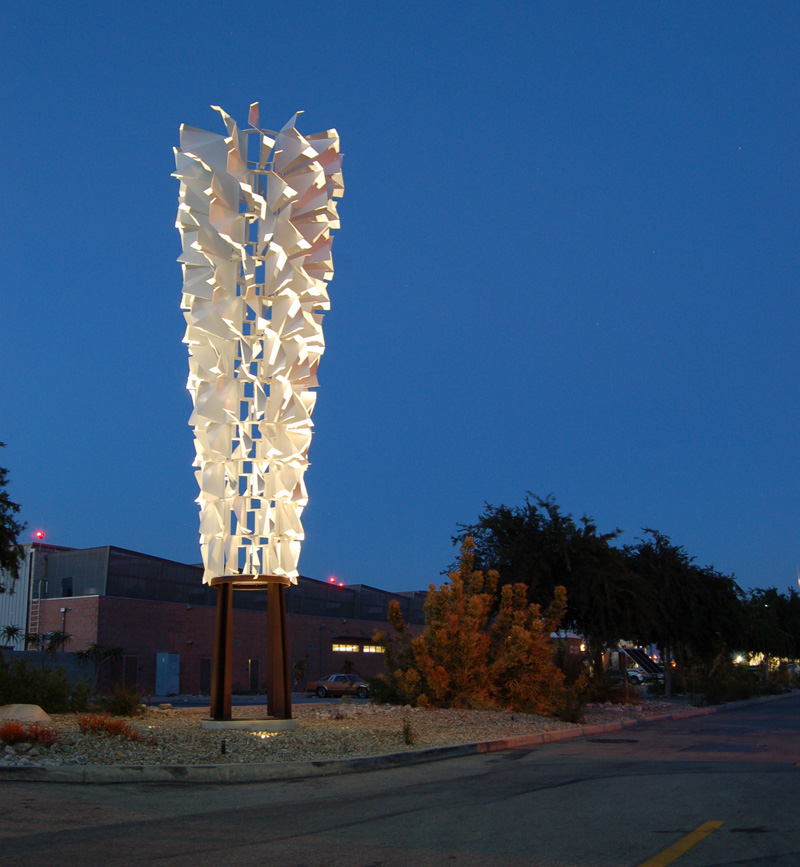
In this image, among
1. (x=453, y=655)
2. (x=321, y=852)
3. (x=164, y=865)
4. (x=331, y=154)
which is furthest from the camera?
(x=453, y=655)

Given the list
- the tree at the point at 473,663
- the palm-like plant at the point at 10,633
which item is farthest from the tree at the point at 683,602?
the palm-like plant at the point at 10,633

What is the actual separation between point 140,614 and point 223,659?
3252 cm

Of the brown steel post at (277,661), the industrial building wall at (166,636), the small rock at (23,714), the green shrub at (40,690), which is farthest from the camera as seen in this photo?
the industrial building wall at (166,636)

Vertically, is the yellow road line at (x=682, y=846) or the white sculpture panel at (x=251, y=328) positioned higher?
the white sculpture panel at (x=251, y=328)

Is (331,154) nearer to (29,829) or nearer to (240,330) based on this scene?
(240,330)

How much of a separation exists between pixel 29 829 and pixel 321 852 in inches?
106

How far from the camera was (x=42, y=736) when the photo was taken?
12.0 m

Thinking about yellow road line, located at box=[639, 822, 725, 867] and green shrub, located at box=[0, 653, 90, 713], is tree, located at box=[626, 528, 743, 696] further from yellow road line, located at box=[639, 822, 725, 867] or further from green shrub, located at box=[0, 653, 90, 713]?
yellow road line, located at box=[639, 822, 725, 867]

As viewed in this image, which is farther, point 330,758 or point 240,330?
point 240,330

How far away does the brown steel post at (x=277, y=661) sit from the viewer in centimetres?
1644

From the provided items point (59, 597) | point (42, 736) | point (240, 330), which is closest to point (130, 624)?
point (59, 597)

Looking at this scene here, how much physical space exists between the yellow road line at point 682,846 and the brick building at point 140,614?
37443 millimetres

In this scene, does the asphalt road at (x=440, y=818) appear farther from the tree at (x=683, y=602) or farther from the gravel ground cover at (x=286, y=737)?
the tree at (x=683, y=602)

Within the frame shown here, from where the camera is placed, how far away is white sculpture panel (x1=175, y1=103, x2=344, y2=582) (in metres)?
17.1
